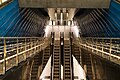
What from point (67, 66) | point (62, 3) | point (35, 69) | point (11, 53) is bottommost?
point (35, 69)

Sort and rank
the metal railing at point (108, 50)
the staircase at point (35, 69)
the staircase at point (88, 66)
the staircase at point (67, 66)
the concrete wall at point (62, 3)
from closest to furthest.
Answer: the metal railing at point (108, 50)
the staircase at point (88, 66)
the staircase at point (67, 66)
the concrete wall at point (62, 3)
the staircase at point (35, 69)

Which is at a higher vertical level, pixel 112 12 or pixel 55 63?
pixel 112 12

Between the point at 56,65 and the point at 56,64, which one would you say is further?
the point at 56,64

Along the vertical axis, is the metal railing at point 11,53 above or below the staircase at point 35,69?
above

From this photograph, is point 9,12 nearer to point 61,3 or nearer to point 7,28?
point 7,28

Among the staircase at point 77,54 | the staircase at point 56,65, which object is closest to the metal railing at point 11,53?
the staircase at point 56,65

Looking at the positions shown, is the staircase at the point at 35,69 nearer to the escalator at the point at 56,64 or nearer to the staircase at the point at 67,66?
the escalator at the point at 56,64

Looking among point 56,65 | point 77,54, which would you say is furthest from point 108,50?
point 77,54

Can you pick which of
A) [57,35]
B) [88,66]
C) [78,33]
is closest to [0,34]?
[88,66]

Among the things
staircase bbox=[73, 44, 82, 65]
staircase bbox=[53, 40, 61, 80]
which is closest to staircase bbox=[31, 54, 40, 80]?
staircase bbox=[53, 40, 61, 80]

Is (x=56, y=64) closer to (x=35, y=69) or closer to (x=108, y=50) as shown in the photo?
(x=35, y=69)

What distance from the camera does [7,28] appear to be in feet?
48.1

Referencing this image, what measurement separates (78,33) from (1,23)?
77.0ft

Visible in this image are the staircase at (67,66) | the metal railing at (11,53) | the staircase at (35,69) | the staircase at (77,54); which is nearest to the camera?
the metal railing at (11,53)
